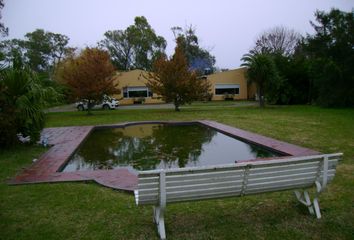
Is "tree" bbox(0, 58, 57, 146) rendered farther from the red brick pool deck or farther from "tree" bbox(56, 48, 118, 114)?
"tree" bbox(56, 48, 118, 114)

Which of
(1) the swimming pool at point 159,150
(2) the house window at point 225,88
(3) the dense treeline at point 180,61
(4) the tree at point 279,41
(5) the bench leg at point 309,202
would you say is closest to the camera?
(5) the bench leg at point 309,202

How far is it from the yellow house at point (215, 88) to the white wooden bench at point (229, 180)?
112 feet

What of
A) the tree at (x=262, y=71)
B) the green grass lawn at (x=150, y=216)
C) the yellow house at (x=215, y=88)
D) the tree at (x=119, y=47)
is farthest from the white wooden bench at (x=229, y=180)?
the tree at (x=119, y=47)

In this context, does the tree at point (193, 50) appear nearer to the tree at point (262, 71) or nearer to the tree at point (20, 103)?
the tree at point (262, 71)

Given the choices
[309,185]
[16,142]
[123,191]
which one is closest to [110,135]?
[16,142]

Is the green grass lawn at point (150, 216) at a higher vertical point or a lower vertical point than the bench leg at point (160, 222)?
lower

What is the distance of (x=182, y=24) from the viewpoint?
4625cm

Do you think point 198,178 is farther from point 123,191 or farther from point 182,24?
point 182,24

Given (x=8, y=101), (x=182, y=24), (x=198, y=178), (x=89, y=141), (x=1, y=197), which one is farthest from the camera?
(x=182, y=24)

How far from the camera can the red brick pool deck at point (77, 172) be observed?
5471 mm

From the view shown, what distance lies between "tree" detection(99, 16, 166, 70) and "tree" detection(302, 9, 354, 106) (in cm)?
2900

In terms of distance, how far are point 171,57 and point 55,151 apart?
15240 mm

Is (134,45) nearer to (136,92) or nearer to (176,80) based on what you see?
(136,92)

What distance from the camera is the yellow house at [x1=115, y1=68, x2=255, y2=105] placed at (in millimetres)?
37125
